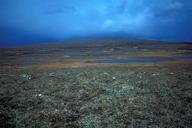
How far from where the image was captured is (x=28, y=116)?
11.4m

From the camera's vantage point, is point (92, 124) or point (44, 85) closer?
point (92, 124)

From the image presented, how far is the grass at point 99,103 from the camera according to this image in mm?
10445

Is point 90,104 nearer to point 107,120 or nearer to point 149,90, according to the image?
point 107,120

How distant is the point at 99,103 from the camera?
1316 centimetres

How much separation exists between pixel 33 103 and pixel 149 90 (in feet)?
29.8

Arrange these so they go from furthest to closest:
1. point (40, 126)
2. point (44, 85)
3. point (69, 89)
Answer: point (44, 85)
point (69, 89)
point (40, 126)

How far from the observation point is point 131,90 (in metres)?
15.7

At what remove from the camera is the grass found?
10.4m

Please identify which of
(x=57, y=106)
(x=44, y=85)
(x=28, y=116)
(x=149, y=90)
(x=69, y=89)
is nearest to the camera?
(x=28, y=116)

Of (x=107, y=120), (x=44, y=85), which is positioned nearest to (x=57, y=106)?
(x=107, y=120)

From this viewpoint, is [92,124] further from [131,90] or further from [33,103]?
[131,90]

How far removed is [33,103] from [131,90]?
7.72m

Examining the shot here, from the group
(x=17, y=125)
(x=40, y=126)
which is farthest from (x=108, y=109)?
(x=17, y=125)

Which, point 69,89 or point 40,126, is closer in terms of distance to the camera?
point 40,126
